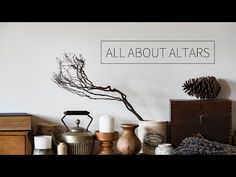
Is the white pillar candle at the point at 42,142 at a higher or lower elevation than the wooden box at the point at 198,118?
lower

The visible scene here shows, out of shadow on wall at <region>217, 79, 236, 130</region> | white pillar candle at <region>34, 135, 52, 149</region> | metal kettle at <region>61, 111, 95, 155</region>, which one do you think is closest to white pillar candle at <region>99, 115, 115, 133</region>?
metal kettle at <region>61, 111, 95, 155</region>

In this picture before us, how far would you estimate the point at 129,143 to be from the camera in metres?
0.90

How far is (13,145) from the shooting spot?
907mm

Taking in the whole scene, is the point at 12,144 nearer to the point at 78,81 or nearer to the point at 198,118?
the point at 78,81

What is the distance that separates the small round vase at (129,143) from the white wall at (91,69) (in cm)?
12

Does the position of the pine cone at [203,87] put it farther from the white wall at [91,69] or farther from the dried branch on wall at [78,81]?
the dried branch on wall at [78,81]

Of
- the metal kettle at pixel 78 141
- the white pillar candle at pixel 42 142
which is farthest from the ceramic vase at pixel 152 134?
the white pillar candle at pixel 42 142

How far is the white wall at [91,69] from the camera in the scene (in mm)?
1015

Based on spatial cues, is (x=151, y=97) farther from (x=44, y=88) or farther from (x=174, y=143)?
(x=44, y=88)

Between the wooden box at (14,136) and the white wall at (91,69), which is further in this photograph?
the white wall at (91,69)

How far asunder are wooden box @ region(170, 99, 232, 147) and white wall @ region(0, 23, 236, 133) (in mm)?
80

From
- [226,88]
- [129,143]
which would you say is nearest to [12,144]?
[129,143]

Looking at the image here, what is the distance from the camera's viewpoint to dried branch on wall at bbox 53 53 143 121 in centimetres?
99
